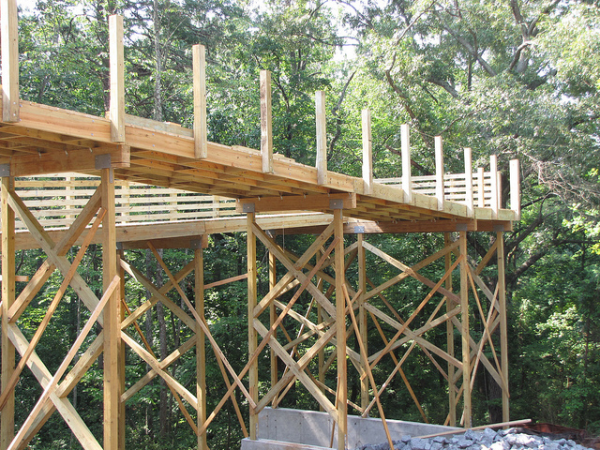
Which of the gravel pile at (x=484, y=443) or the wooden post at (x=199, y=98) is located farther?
the gravel pile at (x=484, y=443)

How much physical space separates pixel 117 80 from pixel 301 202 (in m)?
4.12

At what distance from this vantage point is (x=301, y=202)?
8664 mm

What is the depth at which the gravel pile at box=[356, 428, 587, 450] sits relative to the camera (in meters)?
9.34

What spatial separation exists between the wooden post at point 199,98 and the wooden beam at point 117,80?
0.74 m

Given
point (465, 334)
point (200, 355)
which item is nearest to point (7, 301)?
point (200, 355)

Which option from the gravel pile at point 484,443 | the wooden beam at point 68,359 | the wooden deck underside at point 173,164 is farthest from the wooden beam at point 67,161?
the gravel pile at point 484,443

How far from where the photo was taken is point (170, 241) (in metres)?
11.0

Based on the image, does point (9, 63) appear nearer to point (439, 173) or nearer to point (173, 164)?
point (173, 164)

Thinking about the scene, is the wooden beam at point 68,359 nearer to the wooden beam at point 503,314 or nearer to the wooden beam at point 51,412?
the wooden beam at point 51,412

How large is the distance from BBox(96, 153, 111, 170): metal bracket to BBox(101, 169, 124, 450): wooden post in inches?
1.8

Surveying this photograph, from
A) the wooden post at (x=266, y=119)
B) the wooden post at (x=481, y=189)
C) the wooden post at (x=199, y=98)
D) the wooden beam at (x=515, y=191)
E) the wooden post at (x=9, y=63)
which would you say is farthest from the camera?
the wooden beam at (x=515, y=191)

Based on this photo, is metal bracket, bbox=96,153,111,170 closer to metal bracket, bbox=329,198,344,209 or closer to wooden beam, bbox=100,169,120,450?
wooden beam, bbox=100,169,120,450

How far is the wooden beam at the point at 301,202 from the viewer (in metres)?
8.22

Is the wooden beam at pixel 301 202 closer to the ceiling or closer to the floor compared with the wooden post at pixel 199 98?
closer to the floor
